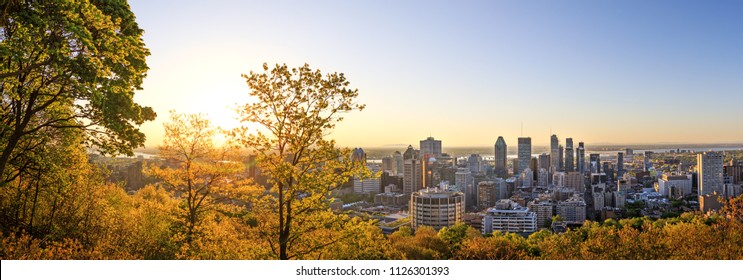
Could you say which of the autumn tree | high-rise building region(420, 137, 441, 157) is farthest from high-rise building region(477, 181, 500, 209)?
the autumn tree

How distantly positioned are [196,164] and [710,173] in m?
10.5

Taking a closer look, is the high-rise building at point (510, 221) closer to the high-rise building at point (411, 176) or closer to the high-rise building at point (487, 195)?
the high-rise building at point (487, 195)

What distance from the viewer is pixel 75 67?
3.26 meters

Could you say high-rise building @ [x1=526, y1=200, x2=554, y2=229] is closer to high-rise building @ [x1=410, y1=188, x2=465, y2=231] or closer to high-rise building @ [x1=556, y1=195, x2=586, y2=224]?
high-rise building @ [x1=556, y1=195, x2=586, y2=224]

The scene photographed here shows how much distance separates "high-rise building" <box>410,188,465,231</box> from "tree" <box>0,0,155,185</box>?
1526 centimetres

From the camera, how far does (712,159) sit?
30.0ft

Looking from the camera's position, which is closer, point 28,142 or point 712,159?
point 28,142

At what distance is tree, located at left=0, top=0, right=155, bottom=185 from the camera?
3080mm

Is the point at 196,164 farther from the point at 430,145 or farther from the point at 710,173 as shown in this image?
the point at 710,173

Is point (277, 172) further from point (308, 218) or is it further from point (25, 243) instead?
point (25, 243)

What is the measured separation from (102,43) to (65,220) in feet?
11.0

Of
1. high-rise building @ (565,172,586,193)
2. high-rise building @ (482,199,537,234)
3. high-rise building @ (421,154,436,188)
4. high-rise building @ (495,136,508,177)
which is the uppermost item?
high-rise building @ (495,136,508,177)
